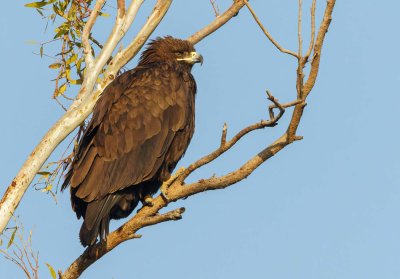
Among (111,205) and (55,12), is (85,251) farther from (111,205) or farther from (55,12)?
(55,12)

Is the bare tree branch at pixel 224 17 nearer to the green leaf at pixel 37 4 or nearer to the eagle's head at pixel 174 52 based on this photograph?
the eagle's head at pixel 174 52

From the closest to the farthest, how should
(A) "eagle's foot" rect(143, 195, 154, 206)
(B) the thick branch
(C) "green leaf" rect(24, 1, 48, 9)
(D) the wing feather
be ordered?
1. (B) the thick branch
2. (A) "eagle's foot" rect(143, 195, 154, 206)
3. (D) the wing feather
4. (C) "green leaf" rect(24, 1, 48, 9)

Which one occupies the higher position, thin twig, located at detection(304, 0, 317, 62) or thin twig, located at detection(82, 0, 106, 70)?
thin twig, located at detection(82, 0, 106, 70)

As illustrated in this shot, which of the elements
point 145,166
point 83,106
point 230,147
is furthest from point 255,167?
point 83,106

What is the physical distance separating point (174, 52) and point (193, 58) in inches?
8.7

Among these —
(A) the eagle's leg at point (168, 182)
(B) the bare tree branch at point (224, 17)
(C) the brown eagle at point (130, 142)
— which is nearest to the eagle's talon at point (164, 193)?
(A) the eagle's leg at point (168, 182)

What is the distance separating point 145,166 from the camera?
812 cm

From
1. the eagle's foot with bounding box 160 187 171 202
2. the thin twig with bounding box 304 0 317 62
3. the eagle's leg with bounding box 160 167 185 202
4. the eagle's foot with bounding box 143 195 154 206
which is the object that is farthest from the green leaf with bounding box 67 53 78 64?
the thin twig with bounding box 304 0 317 62

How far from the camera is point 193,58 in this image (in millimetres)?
9469

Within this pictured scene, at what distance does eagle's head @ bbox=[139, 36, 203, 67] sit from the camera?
31.0 feet

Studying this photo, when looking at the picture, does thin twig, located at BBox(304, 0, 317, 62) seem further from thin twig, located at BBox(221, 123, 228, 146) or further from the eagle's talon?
the eagle's talon

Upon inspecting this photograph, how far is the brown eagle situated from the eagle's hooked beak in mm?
694

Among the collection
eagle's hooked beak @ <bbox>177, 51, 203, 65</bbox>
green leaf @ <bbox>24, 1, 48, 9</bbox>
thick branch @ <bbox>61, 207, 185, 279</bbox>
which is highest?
green leaf @ <bbox>24, 1, 48, 9</bbox>

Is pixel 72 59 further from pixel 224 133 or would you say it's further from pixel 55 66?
pixel 224 133
